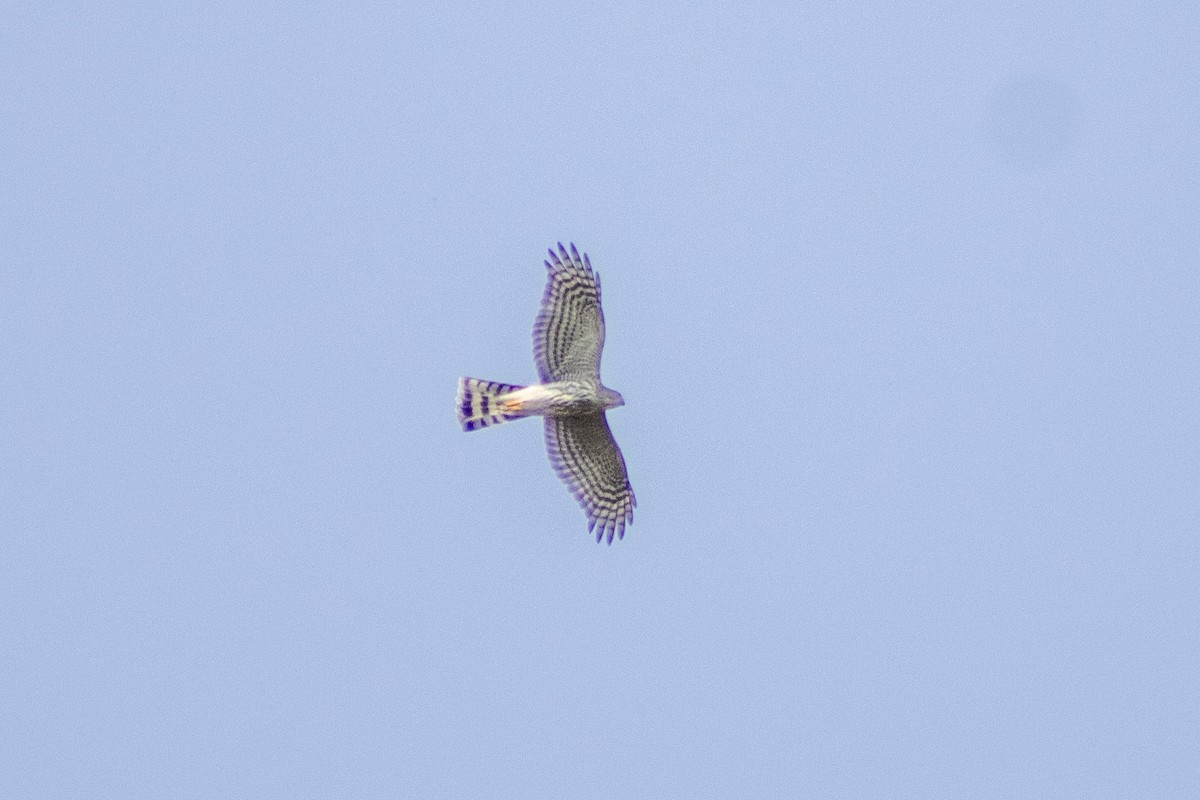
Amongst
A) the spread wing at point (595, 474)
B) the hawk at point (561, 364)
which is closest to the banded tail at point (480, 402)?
the hawk at point (561, 364)

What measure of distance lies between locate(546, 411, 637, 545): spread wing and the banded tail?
3.22 feet

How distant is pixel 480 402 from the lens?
26.6 metres

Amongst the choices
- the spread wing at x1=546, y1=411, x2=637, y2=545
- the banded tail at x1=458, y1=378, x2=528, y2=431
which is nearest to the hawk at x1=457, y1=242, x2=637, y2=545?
the banded tail at x1=458, y1=378, x2=528, y2=431

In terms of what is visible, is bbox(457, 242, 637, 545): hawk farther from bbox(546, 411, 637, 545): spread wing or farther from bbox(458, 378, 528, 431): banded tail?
bbox(546, 411, 637, 545): spread wing

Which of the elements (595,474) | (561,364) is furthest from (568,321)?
(595,474)

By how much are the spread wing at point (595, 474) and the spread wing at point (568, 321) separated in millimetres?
1019

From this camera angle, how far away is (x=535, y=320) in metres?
26.7

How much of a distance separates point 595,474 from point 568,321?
2.15 m

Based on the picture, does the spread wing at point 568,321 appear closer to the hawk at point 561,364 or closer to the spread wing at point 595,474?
the hawk at point 561,364

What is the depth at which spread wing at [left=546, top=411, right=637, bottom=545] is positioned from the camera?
27.5 metres

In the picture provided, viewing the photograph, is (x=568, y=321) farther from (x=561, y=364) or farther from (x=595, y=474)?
(x=595, y=474)

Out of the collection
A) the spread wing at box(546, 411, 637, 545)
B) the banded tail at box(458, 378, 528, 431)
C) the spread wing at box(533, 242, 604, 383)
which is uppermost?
the spread wing at box(533, 242, 604, 383)

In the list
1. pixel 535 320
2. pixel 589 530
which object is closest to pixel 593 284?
pixel 535 320

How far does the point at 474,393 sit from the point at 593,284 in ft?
5.85
